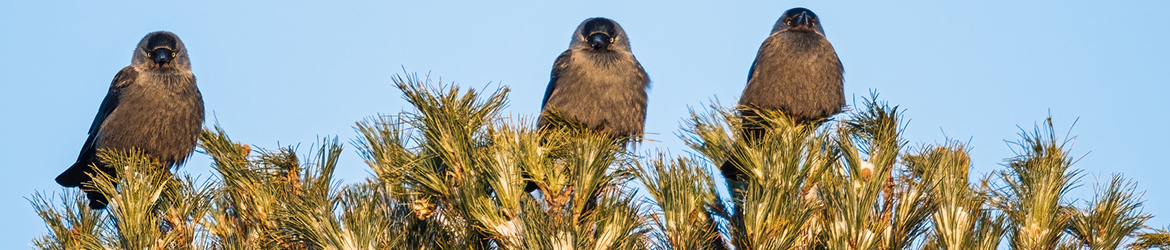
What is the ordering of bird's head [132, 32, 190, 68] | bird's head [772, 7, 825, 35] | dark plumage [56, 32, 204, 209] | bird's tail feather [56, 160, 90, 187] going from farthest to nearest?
bird's head [772, 7, 825, 35] < bird's head [132, 32, 190, 68] < dark plumage [56, 32, 204, 209] < bird's tail feather [56, 160, 90, 187]

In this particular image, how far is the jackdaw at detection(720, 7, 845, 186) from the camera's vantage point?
5.68 metres

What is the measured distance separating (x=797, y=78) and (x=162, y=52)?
3784 millimetres

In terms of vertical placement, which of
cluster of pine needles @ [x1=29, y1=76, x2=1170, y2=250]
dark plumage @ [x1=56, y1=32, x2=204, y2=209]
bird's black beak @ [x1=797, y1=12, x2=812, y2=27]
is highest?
bird's black beak @ [x1=797, y1=12, x2=812, y2=27]

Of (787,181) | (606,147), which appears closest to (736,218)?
(787,181)

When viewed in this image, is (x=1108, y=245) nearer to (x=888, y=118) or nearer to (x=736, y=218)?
(x=888, y=118)

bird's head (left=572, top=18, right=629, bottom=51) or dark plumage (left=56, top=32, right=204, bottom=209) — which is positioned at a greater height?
bird's head (left=572, top=18, right=629, bottom=51)

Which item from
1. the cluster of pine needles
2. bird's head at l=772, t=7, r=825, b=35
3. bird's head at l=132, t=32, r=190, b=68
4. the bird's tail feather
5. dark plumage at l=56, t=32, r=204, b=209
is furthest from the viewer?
bird's head at l=772, t=7, r=825, b=35

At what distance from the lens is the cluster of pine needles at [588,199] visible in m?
3.03

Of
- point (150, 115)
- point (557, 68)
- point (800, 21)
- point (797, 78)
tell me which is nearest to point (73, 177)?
point (150, 115)

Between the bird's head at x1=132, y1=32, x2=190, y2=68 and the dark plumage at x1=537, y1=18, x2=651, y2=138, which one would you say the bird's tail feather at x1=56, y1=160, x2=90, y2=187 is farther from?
the dark plumage at x1=537, y1=18, x2=651, y2=138

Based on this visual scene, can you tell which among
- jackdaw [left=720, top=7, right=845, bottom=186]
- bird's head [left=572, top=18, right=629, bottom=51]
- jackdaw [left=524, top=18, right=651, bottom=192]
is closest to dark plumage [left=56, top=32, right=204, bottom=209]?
jackdaw [left=524, top=18, right=651, bottom=192]

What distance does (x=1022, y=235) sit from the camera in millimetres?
3299

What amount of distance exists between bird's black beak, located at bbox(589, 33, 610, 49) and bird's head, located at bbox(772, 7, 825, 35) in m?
1.13

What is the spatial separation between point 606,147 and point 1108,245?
5.59 feet
